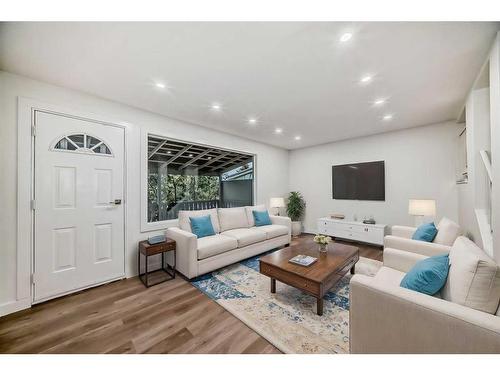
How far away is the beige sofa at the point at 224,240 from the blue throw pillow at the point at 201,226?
79 mm

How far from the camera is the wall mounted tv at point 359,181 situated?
420 centimetres

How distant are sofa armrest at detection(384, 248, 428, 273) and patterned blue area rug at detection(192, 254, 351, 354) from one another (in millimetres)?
622

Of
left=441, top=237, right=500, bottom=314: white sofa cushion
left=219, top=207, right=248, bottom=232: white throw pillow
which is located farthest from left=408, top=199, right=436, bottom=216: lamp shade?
left=219, top=207, right=248, bottom=232: white throw pillow

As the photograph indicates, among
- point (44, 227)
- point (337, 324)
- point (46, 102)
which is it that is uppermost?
point (46, 102)

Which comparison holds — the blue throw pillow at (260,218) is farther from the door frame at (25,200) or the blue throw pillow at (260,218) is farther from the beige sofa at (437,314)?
the door frame at (25,200)

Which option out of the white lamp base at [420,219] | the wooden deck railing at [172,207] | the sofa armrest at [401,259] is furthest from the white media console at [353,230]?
the wooden deck railing at [172,207]

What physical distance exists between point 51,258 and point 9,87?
1850mm

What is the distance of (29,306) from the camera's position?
2.03 metres

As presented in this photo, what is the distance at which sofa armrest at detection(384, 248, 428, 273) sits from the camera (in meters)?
1.88

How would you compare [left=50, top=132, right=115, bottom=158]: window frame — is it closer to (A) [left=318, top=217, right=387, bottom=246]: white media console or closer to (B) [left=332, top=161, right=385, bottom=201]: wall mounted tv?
(A) [left=318, top=217, right=387, bottom=246]: white media console

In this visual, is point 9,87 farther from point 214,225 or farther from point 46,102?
point 214,225

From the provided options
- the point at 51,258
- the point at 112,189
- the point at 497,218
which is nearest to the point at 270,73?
the point at 497,218

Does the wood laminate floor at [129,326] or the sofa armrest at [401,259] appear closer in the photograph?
the wood laminate floor at [129,326]
